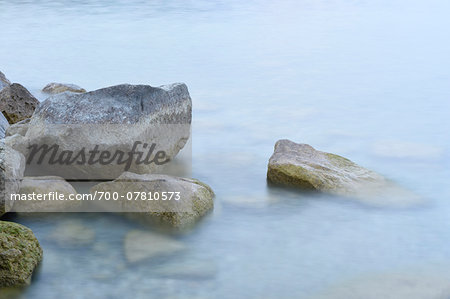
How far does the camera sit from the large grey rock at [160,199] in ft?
14.9

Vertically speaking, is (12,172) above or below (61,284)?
above

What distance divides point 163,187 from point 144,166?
1.84 feet

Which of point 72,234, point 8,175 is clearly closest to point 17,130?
point 8,175

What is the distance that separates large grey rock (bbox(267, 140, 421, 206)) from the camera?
16.9 feet

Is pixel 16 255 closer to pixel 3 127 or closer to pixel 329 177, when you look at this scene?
pixel 3 127

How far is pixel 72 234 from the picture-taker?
4496 millimetres

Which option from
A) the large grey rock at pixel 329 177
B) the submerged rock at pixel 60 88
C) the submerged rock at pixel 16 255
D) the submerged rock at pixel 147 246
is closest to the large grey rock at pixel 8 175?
the submerged rock at pixel 16 255

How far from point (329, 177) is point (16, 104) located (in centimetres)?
320

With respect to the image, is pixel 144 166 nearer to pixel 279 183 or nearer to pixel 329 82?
pixel 279 183

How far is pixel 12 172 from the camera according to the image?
4.46 metres

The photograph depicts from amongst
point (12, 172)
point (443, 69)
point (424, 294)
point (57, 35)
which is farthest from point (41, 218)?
point (57, 35)

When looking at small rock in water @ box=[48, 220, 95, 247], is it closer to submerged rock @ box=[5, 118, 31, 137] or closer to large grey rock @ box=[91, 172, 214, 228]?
large grey rock @ box=[91, 172, 214, 228]

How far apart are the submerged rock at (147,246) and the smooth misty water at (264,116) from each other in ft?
0.24

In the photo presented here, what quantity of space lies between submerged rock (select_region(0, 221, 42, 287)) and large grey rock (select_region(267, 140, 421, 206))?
82.8 inches
